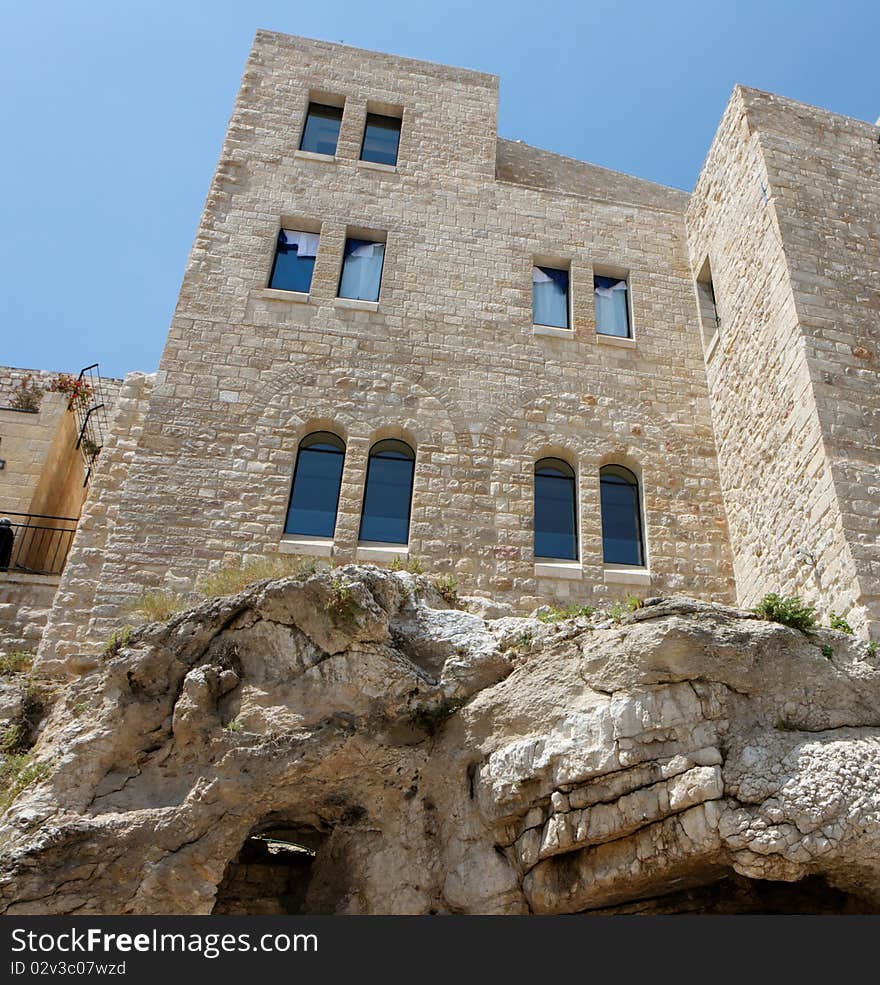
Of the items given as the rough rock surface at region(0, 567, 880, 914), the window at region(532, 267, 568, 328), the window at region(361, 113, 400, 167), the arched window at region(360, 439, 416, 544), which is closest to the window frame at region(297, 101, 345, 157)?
the window at region(361, 113, 400, 167)

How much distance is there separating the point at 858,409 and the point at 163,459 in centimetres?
903

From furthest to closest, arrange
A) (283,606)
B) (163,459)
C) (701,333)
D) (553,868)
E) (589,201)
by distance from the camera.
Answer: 1. (589,201)
2. (701,333)
3. (163,459)
4. (283,606)
5. (553,868)

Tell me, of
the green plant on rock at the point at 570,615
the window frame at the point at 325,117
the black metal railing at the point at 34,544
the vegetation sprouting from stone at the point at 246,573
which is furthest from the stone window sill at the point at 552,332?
the black metal railing at the point at 34,544

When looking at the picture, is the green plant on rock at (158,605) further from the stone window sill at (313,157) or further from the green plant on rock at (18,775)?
the stone window sill at (313,157)

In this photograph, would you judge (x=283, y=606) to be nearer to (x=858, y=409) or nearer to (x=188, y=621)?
(x=188, y=621)

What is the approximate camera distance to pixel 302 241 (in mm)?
13742

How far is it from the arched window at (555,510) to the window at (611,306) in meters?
2.93

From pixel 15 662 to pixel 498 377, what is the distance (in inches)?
299

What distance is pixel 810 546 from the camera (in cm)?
981

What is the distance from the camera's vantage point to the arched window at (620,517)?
37.8 ft

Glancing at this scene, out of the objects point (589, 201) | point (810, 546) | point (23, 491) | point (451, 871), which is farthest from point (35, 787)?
point (589, 201)

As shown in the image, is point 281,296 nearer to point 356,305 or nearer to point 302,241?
point 356,305

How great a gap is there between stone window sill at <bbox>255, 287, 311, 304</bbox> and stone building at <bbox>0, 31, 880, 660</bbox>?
34 millimetres

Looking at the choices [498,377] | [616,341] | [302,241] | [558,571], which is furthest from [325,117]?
[558,571]
